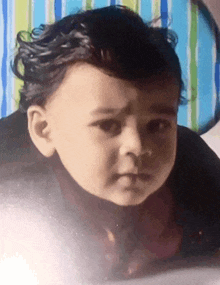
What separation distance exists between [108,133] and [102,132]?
0.7 inches

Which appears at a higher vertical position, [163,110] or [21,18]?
[21,18]

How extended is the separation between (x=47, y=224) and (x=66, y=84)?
15.5 inches

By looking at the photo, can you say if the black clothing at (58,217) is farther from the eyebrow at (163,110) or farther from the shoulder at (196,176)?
the eyebrow at (163,110)

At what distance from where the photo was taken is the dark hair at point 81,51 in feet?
3.11

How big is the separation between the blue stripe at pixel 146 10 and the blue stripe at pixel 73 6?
0.19 metres

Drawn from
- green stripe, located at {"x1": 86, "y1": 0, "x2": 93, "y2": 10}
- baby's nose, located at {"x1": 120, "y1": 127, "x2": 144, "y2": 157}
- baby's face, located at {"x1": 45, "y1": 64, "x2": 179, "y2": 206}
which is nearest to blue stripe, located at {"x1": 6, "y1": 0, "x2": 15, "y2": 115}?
baby's face, located at {"x1": 45, "y1": 64, "x2": 179, "y2": 206}

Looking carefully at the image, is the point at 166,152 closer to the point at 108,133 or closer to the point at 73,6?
the point at 108,133

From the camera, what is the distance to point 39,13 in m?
0.98

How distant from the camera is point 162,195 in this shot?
3.27ft

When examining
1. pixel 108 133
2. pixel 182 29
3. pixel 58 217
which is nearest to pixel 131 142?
pixel 108 133

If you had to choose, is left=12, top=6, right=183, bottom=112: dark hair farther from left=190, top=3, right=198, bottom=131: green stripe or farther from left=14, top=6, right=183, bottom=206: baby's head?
left=190, top=3, right=198, bottom=131: green stripe

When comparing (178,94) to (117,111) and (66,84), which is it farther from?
(66,84)

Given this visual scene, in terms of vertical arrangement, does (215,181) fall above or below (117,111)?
below

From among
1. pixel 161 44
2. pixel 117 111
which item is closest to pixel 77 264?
pixel 117 111
